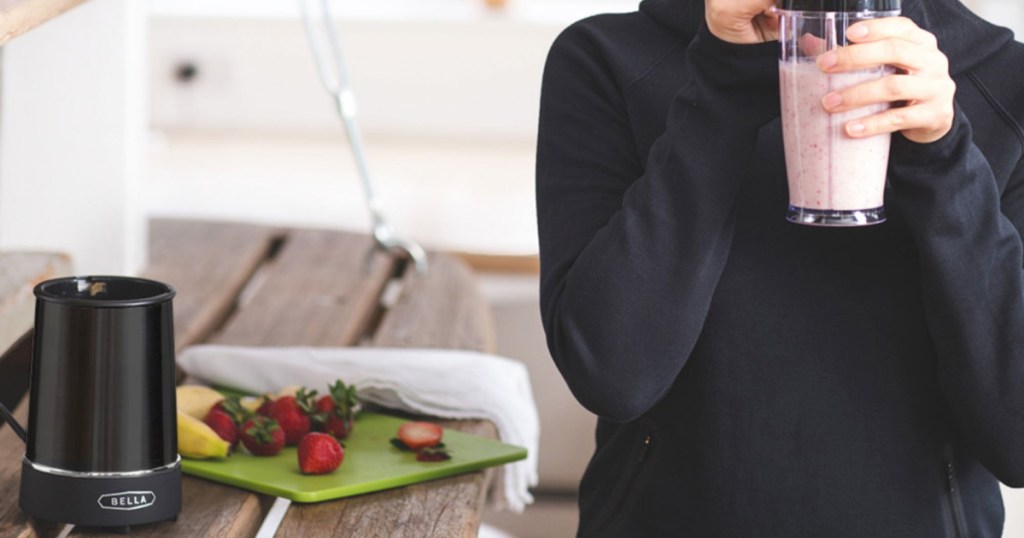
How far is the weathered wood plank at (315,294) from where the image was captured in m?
2.00

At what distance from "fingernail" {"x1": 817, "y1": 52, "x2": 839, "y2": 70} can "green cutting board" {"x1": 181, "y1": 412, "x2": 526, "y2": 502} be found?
1.90 feet

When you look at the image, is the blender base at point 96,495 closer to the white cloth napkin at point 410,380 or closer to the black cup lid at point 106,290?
the black cup lid at point 106,290

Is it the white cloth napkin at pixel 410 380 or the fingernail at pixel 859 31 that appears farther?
the white cloth napkin at pixel 410 380

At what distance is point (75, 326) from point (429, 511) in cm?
36

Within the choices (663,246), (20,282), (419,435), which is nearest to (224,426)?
(419,435)

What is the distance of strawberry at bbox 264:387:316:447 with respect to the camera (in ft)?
4.73

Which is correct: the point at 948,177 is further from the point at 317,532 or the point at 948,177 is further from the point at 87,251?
the point at 87,251

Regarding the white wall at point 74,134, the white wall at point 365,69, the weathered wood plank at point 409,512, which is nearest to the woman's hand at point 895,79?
the weathered wood plank at point 409,512

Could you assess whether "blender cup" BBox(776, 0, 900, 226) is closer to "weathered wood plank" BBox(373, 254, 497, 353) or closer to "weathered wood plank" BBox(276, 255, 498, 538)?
"weathered wood plank" BBox(276, 255, 498, 538)

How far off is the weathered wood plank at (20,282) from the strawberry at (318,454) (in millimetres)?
399

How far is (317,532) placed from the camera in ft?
4.11

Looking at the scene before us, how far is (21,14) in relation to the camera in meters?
1.14

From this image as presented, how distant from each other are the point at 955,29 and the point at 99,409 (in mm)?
746

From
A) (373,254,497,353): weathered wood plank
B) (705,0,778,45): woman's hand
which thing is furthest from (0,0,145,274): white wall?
(705,0,778,45): woman's hand
